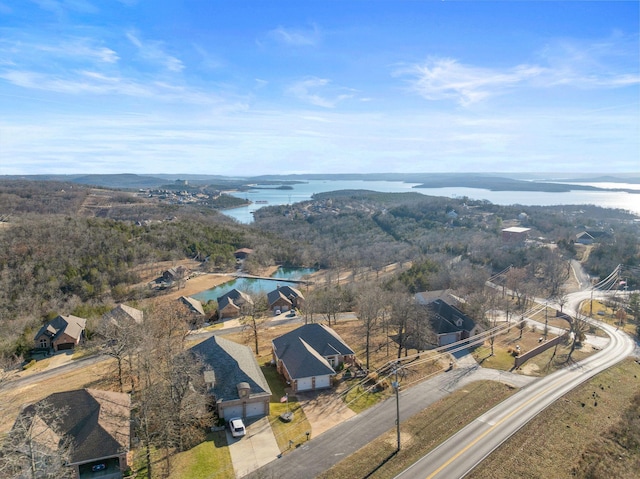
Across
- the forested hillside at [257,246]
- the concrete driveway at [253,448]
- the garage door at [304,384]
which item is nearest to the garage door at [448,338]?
the forested hillside at [257,246]

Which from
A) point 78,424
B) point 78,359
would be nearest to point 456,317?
point 78,424

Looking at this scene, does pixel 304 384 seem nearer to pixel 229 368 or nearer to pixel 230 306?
pixel 229 368

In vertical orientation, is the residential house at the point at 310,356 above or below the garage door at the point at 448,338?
above

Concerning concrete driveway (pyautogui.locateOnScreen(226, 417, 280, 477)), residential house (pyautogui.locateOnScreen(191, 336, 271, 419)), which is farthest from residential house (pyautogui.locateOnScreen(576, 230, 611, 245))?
concrete driveway (pyautogui.locateOnScreen(226, 417, 280, 477))

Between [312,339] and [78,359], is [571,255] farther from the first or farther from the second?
[78,359]

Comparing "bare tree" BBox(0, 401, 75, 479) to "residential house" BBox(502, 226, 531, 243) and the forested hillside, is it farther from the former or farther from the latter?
"residential house" BBox(502, 226, 531, 243)

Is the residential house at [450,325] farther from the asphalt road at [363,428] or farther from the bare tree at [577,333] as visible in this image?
the bare tree at [577,333]

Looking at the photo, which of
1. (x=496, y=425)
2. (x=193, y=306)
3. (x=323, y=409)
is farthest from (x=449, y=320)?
(x=193, y=306)
